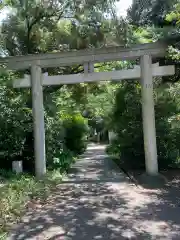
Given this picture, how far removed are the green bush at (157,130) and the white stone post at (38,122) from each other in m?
3.30

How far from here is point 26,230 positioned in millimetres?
5520

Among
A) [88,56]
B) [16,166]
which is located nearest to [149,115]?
[88,56]

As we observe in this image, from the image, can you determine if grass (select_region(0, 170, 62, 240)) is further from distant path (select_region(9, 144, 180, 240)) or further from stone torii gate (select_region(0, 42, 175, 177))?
stone torii gate (select_region(0, 42, 175, 177))

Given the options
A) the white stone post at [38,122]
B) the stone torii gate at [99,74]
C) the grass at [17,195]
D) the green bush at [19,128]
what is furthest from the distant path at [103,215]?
the green bush at [19,128]

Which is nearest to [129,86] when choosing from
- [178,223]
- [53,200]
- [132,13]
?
[53,200]

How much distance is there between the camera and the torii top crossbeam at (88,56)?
1015 centimetres

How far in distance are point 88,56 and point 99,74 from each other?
0.69 m

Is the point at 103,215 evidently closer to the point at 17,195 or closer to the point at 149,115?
the point at 17,195

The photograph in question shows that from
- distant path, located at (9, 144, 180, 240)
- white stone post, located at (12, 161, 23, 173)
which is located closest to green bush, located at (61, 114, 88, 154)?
white stone post, located at (12, 161, 23, 173)

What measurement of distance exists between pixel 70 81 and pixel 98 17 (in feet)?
13.1

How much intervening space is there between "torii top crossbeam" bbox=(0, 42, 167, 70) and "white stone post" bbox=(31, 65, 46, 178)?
1.10ft

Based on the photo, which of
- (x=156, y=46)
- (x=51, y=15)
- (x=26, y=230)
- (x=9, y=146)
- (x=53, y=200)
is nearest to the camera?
(x=26, y=230)

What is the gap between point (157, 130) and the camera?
11.5 metres

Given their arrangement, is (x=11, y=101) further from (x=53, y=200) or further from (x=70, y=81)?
(x=53, y=200)
